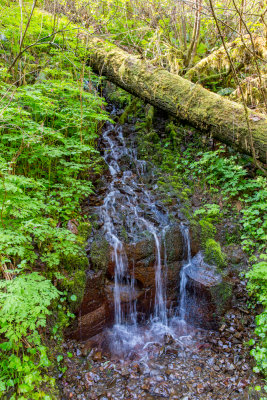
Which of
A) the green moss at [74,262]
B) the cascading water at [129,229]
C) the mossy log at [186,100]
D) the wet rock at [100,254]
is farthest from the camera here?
the mossy log at [186,100]

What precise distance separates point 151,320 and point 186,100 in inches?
173

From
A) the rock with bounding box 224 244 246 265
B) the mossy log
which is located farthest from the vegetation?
the mossy log

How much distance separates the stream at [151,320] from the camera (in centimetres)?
312

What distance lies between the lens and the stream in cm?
312

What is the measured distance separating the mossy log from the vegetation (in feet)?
1.28

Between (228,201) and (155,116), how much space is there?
3739 mm

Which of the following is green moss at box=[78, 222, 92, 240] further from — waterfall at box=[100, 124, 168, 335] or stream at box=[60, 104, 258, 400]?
waterfall at box=[100, 124, 168, 335]

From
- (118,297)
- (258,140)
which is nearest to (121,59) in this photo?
(258,140)

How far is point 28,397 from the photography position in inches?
91.7

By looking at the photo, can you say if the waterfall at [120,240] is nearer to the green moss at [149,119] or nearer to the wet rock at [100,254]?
the wet rock at [100,254]

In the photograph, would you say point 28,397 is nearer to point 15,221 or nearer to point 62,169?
point 15,221

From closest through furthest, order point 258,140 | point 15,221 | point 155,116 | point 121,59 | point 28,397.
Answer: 1. point 28,397
2. point 15,221
3. point 258,140
4. point 121,59
5. point 155,116

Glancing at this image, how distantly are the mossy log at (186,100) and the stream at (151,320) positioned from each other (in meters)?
1.88

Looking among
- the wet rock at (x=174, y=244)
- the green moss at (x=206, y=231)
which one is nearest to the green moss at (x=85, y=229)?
the wet rock at (x=174, y=244)
